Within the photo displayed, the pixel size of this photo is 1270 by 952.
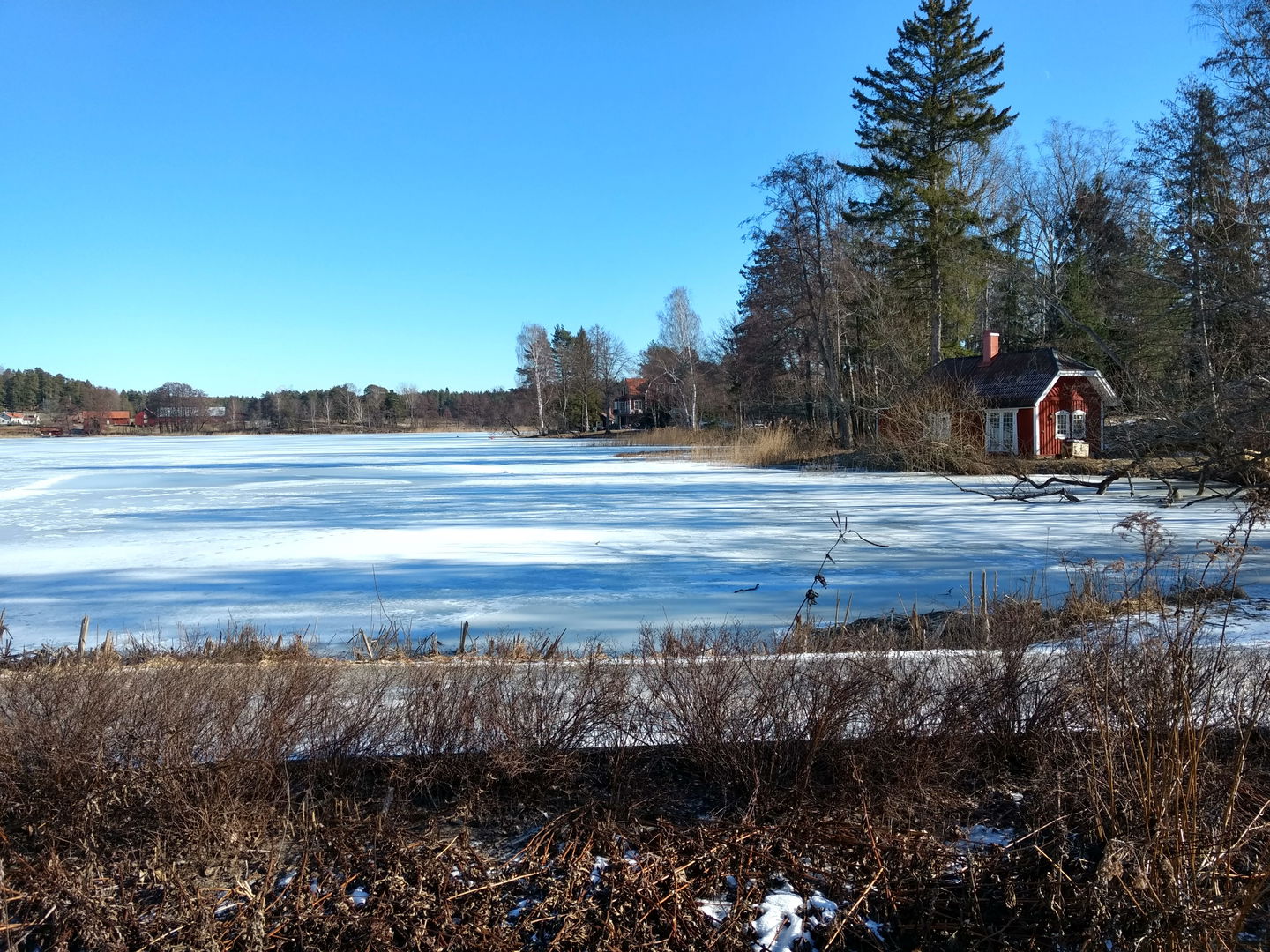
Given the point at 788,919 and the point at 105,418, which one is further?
the point at 105,418

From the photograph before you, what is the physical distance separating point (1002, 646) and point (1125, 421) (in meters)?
4.37

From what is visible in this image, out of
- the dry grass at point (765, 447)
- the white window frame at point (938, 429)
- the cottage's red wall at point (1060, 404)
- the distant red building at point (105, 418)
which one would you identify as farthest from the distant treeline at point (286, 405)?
the white window frame at point (938, 429)

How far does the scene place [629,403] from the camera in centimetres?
10012

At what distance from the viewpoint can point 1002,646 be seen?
5066 millimetres

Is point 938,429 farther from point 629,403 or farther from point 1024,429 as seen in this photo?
point 629,403

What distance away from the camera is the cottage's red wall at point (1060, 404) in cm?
3344

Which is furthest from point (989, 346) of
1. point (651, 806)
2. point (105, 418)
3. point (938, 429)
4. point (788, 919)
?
point (105, 418)

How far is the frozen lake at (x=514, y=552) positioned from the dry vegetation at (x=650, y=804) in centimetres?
389

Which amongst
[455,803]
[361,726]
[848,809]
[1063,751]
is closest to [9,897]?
[361,726]

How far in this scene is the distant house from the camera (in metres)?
95.0

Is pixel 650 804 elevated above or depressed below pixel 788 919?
above

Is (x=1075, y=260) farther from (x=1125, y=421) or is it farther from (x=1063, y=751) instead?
(x=1063, y=751)

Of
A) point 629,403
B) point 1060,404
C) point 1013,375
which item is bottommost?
point 1060,404

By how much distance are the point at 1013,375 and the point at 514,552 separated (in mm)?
26828
